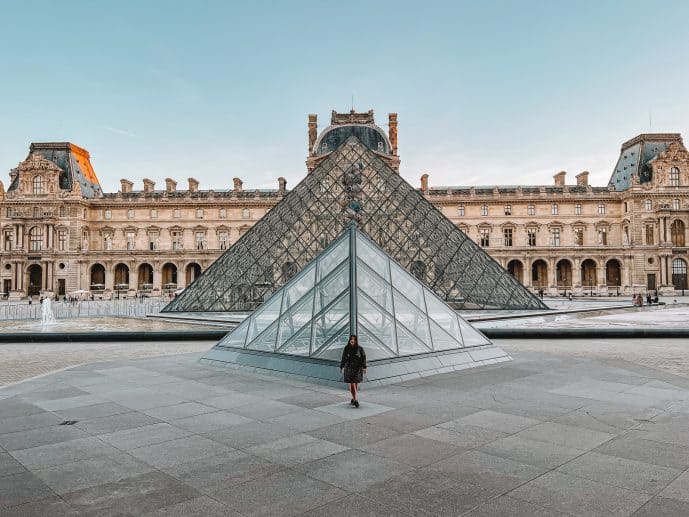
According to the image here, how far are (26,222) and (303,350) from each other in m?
50.1

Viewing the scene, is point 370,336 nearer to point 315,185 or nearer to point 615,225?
point 315,185

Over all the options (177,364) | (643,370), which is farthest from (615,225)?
(177,364)

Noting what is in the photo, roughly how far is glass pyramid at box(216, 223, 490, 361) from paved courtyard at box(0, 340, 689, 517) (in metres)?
1.04

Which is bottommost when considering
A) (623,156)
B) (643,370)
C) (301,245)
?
(643,370)

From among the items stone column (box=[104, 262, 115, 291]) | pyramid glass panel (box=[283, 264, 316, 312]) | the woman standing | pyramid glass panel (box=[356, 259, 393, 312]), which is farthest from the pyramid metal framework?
stone column (box=[104, 262, 115, 291])

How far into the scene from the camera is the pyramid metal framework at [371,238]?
67.7 feet

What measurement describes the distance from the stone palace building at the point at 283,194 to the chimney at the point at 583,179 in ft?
0.45

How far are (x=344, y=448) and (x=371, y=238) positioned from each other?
15.1 meters

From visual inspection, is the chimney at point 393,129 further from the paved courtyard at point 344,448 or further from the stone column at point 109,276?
the paved courtyard at point 344,448

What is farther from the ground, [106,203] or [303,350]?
[106,203]

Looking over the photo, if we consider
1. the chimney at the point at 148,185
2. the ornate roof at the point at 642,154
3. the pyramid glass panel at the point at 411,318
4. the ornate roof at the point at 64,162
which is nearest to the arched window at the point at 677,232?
the ornate roof at the point at 642,154

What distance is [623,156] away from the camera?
5478 cm

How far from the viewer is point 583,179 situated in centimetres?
5350

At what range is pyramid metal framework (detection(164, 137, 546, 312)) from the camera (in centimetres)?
2062
